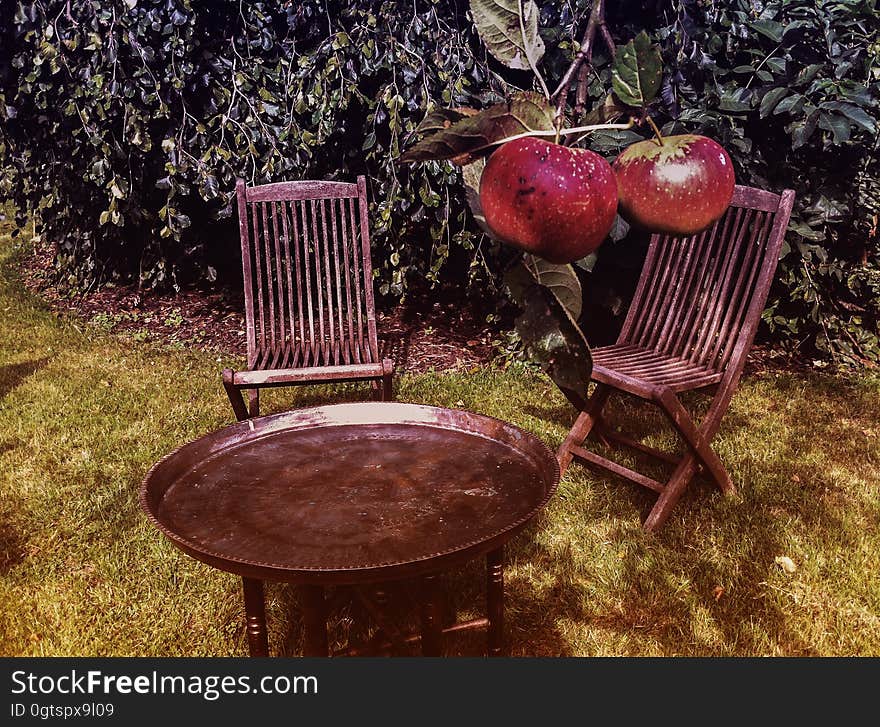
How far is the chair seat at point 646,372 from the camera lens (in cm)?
292

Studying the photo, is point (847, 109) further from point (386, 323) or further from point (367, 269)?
point (386, 323)

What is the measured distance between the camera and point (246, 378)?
3.21 metres

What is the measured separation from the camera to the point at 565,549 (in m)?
2.93

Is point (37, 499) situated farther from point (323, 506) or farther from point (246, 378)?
point (323, 506)

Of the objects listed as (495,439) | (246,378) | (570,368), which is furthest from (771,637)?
(570,368)

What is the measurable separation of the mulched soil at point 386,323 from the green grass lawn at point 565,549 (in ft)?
2.04

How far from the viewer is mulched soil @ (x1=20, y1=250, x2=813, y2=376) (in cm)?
498

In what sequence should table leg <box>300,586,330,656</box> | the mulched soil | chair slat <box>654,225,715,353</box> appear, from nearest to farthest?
table leg <box>300,586,330,656</box>, chair slat <box>654,225,715,353</box>, the mulched soil

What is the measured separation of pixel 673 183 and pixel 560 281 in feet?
0.25

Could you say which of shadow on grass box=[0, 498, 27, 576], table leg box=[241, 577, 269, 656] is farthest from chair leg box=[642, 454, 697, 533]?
shadow on grass box=[0, 498, 27, 576]

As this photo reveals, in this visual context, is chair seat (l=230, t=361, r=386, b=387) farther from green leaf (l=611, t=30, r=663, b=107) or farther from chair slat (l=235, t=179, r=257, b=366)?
green leaf (l=611, t=30, r=663, b=107)

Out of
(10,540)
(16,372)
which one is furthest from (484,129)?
(16,372)

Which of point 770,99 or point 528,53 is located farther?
point 770,99

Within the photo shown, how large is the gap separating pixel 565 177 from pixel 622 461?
11.0 feet
